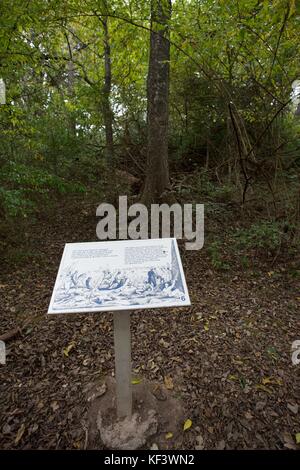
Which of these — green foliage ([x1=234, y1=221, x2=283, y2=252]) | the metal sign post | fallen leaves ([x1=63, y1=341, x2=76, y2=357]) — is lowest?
fallen leaves ([x1=63, y1=341, x2=76, y2=357])

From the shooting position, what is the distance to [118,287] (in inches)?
71.8

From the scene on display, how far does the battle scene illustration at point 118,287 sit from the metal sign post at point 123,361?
198 mm

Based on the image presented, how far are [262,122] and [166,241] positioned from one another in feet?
16.1

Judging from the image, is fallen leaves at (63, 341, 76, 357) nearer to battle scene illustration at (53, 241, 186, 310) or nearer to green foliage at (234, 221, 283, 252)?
battle scene illustration at (53, 241, 186, 310)

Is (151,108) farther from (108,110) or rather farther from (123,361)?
(123,361)

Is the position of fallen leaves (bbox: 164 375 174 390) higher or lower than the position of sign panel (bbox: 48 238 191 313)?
lower

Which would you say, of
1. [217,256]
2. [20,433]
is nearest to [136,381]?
[20,433]

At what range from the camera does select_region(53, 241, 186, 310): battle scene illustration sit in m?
1.75

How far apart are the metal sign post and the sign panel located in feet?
0.69

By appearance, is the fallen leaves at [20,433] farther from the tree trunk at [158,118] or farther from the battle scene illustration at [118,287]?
the tree trunk at [158,118]

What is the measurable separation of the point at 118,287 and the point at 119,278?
7 centimetres

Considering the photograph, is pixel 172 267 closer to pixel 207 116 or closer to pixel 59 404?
pixel 59 404

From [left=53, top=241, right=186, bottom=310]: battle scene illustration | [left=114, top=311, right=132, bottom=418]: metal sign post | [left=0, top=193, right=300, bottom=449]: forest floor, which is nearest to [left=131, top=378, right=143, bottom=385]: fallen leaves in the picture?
[left=0, top=193, right=300, bottom=449]: forest floor
